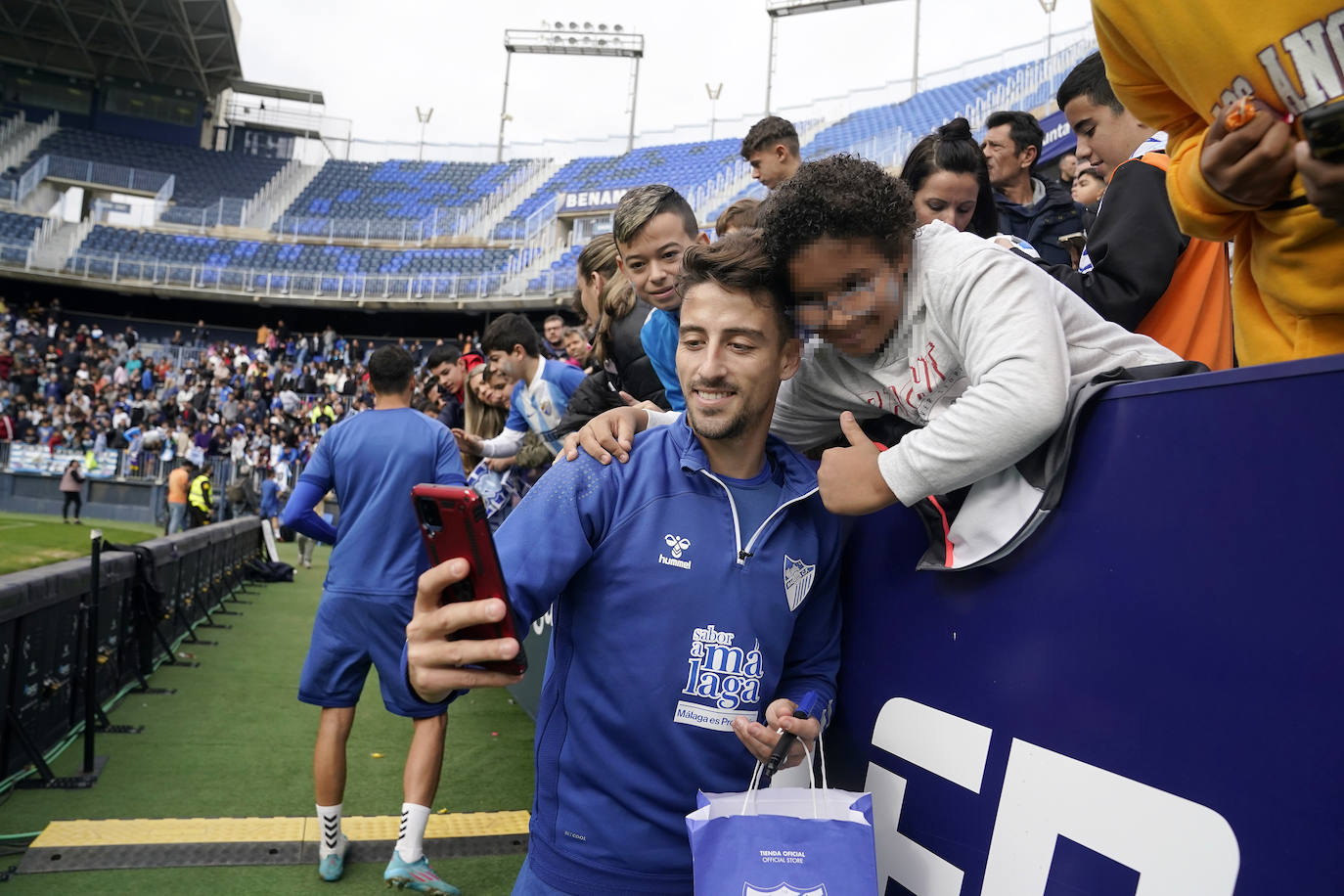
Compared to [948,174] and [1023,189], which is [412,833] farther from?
[1023,189]

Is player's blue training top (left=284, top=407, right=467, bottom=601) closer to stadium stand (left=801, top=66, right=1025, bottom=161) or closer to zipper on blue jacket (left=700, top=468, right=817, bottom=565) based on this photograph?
zipper on blue jacket (left=700, top=468, right=817, bottom=565)

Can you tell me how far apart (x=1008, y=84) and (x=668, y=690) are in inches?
986

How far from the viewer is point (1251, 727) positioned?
1.00 meters

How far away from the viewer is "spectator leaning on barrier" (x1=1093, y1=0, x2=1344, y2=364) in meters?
1.03

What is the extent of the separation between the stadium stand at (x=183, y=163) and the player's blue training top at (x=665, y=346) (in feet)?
117

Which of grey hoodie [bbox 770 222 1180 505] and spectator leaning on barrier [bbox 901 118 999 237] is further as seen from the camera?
spectator leaning on barrier [bbox 901 118 999 237]

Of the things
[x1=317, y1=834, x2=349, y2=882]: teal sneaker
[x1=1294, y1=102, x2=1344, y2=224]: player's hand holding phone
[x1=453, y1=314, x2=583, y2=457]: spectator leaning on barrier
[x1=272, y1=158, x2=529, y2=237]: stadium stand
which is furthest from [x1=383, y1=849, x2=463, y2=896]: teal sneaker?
[x1=272, y1=158, x2=529, y2=237]: stadium stand

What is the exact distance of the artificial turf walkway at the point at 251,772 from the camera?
3.16 metres

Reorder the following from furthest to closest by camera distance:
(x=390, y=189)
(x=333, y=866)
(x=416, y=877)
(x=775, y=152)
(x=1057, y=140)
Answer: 1. (x=390, y=189)
2. (x=1057, y=140)
3. (x=775, y=152)
4. (x=333, y=866)
5. (x=416, y=877)

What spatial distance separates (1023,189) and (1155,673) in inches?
125

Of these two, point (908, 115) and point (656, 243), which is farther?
point (908, 115)

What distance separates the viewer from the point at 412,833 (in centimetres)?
319

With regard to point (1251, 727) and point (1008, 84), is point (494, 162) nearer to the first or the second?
point (1008, 84)

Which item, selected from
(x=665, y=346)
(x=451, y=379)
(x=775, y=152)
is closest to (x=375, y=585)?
(x=665, y=346)
